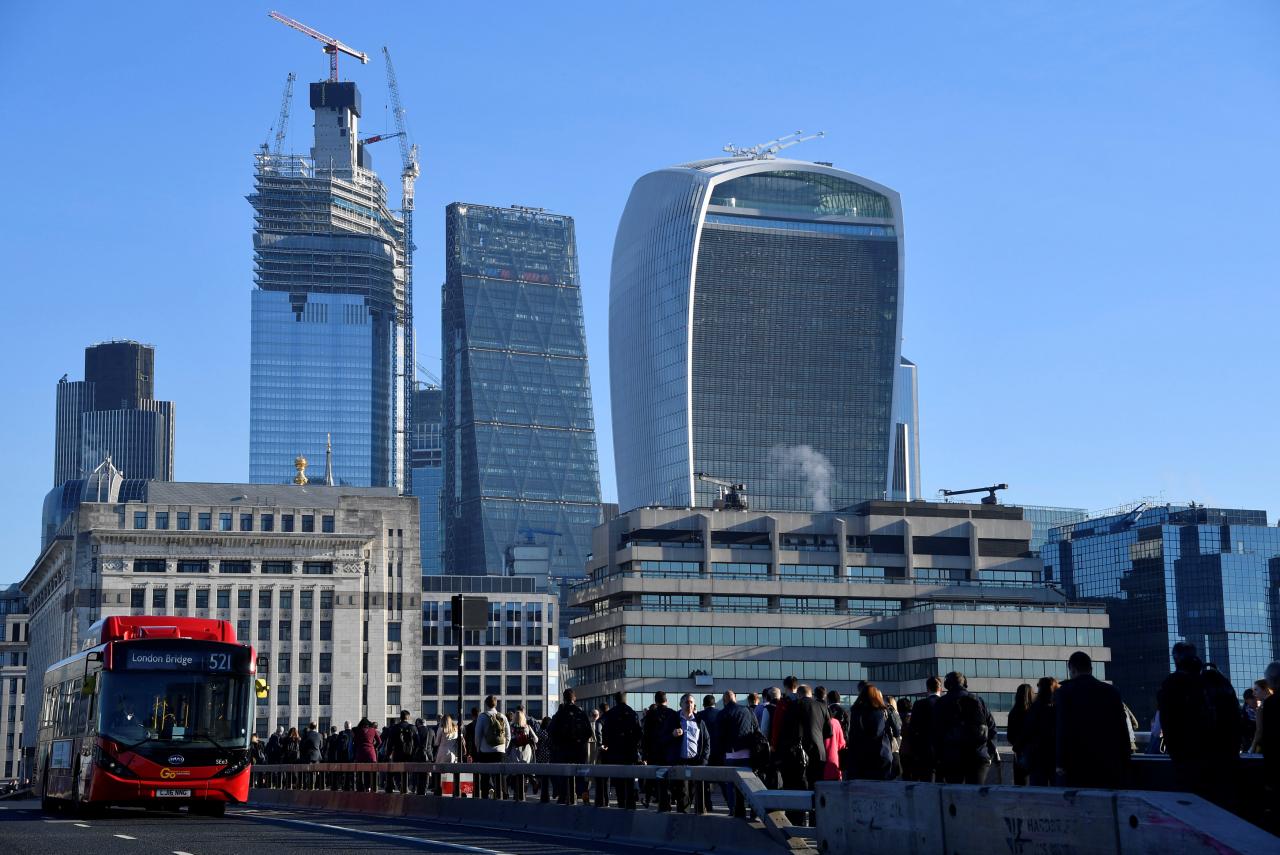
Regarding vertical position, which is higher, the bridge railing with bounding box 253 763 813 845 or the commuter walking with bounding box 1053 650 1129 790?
the commuter walking with bounding box 1053 650 1129 790

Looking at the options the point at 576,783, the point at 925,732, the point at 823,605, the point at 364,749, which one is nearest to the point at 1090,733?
the point at 925,732

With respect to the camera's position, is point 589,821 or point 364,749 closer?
point 589,821

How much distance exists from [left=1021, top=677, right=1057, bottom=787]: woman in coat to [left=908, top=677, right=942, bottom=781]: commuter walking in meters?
1.20

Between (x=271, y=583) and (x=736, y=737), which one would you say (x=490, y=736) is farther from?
(x=271, y=583)

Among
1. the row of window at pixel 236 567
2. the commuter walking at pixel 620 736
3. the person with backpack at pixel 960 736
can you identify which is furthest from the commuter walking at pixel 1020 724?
the row of window at pixel 236 567

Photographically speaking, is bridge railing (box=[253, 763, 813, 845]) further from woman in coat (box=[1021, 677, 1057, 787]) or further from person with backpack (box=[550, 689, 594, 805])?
woman in coat (box=[1021, 677, 1057, 787])

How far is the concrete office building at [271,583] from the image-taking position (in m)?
157

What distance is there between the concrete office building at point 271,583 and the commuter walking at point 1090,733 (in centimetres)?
14132

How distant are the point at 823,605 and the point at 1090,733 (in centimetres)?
15403

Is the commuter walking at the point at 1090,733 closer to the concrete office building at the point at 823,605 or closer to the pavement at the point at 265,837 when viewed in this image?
the pavement at the point at 265,837

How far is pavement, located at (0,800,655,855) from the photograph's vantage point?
23.2 m

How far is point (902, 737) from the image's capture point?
26672 millimetres

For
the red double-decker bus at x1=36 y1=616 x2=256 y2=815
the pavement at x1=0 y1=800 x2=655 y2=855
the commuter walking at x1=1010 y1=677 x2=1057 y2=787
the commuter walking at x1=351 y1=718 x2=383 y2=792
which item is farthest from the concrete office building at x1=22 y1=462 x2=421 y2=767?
the commuter walking at x1=1010 y1=677 x2=1057 y2=787

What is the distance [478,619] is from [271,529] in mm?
128388
